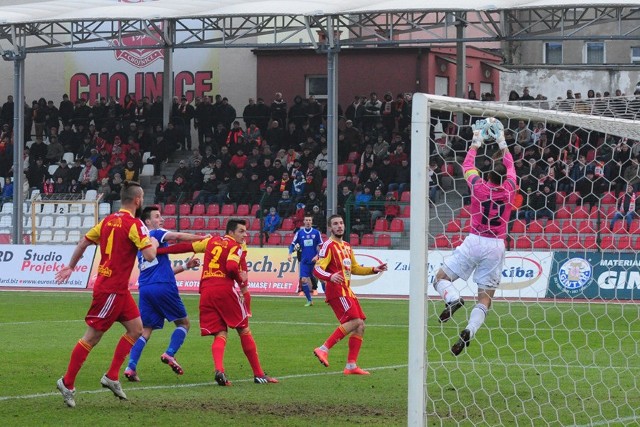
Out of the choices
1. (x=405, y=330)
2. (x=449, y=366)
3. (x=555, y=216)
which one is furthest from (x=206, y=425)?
(x=555, y=216)

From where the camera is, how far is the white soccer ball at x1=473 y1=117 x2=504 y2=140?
988 centimetres

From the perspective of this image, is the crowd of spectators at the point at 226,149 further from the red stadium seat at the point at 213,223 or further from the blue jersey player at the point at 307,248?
Answer: the blue jersey player at the point at 307,248

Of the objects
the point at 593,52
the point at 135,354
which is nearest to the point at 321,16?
the point at 135,354

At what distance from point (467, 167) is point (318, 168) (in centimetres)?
2149

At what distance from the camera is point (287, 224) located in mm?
31031

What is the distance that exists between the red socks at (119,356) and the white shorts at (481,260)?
3.05 meters

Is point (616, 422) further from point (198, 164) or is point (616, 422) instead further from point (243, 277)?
point (198, 164)

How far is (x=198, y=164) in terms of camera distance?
1362 inches

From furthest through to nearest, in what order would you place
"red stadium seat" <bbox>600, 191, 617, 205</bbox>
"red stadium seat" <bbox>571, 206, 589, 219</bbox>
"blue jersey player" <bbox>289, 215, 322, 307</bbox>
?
1. "blue jersey player" <bbox>289, 215, 322, 307</bbox>
2. "red stadium seat" <bbox>571, 206, 589, 219</bbox>
3. "red stadium seat" <bbox>600, 191, 617, 205</bbox>

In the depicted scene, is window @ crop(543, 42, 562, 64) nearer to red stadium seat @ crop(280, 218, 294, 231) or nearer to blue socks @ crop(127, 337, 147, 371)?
red stadium seat @ crop(280, 218, 294, 231)

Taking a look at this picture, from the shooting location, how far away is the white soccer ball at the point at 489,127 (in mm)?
9875

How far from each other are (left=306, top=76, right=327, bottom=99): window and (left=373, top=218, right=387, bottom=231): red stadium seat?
494 inches

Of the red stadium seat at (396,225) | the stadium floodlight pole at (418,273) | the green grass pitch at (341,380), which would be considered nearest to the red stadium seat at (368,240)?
the red stadium seat at (396,225)

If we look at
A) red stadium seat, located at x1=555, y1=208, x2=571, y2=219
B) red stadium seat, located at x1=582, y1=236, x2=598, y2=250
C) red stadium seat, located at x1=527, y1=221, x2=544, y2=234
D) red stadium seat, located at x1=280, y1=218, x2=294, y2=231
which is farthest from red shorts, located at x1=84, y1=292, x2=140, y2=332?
red stadium seat, located at x1=280, y1=218, x2=294, y2=231
